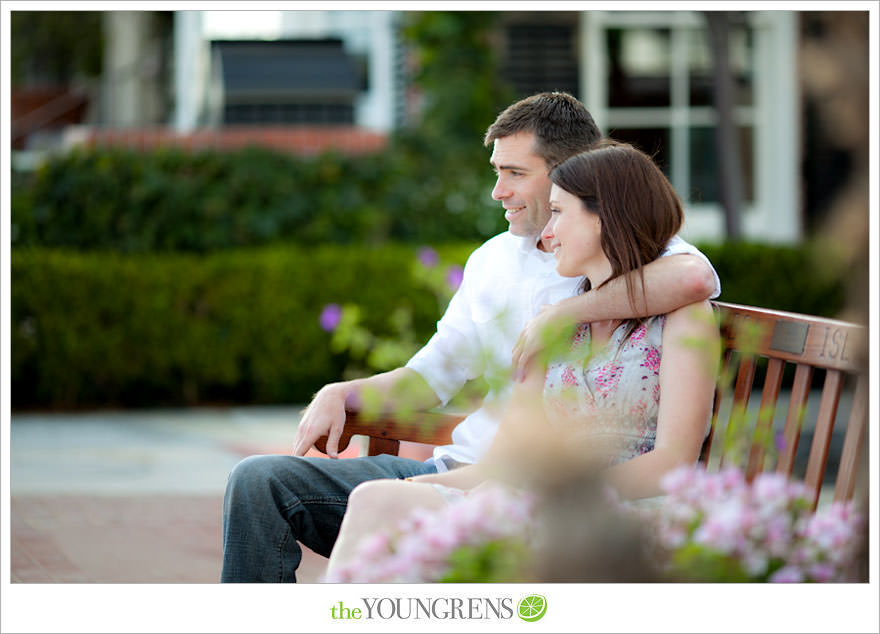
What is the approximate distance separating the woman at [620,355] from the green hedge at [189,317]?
5.93 m

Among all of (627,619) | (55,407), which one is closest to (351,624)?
(627,619)

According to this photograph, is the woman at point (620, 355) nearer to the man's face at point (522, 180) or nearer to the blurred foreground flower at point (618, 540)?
the man's face at point (522, 180)

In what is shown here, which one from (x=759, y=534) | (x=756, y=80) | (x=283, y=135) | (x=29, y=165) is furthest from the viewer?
(x=756, y=80)

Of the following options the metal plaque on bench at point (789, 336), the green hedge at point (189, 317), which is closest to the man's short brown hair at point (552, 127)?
the metal plaque on bench at point (789, 336)

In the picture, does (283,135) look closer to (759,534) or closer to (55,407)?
(55,407)

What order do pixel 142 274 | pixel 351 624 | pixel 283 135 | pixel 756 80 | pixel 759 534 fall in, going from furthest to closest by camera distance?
pixel 756 80
pixel 283 135
pixel 142 274
pixel 351 624
pixel 759 534

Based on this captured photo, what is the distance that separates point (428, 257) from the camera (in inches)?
303

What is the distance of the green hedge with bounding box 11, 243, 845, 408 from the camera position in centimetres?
783

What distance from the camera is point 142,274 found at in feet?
26.0

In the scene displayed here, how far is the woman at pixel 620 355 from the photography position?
1998 mm

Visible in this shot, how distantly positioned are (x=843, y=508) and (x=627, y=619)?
0.32 metres

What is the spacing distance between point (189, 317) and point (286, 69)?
2.53m

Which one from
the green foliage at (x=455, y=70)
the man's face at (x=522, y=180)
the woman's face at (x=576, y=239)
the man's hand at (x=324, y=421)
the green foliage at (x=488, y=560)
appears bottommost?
Answer: the man's hand at (x=324, y=421)

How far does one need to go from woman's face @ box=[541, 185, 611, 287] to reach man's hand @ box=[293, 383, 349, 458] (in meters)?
0.58
